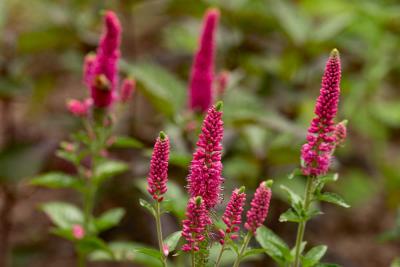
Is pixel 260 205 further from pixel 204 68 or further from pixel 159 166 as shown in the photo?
pixel 204 68

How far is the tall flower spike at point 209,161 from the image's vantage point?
38.7 inches

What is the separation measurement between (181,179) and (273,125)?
372 millimetres

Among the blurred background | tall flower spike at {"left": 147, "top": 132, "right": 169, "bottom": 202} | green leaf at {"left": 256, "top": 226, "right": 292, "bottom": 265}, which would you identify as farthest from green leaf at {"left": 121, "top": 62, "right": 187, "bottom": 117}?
tall flower spike at {"left": 147, "top": 132, "right": 169, "bottom": 202}

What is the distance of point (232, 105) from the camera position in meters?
2.33

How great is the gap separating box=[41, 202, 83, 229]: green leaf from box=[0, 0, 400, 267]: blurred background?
0.34 m

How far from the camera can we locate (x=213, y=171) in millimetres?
1013

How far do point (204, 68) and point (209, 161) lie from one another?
2.58 feet

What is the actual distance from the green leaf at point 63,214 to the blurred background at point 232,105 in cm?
34

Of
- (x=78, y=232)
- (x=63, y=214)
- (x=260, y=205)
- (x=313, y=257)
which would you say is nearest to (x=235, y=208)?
(x=260, y=205)

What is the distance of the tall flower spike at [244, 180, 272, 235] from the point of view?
1.02 meters

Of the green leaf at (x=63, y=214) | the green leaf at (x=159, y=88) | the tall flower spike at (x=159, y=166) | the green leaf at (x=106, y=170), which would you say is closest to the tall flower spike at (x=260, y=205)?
the tall flower spike at (x=159, y=166)

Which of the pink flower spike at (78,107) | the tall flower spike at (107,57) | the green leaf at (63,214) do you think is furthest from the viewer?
the green leaf at (63,214)

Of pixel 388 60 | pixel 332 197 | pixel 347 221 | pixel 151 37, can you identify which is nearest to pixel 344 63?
pixel 388 60

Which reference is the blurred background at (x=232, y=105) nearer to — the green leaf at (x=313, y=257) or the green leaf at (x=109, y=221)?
the green leaf at (x=109, y=221)
